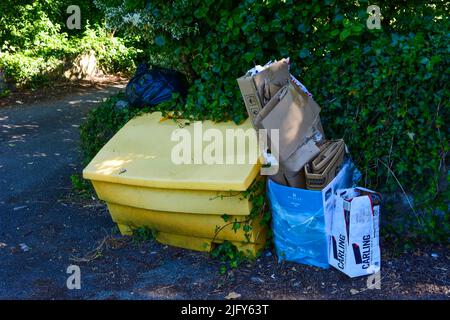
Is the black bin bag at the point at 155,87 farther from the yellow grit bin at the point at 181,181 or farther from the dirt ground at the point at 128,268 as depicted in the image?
the dirt ground at the point at 128,268

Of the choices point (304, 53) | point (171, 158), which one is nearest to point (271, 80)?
point (304, 53)

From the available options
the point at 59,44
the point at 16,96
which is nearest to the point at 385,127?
the point at 16,96

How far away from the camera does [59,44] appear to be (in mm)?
10430

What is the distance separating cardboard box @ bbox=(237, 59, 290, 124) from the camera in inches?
133

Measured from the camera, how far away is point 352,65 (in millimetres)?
3545

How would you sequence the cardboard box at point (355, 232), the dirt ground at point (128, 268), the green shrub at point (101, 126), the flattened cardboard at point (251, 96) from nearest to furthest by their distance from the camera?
the cardboard box at point (355, 232)
the dirt ground at point (128, 268)
the flattened cardboard at point (251, 96)
the green shrub at point (101, 126)

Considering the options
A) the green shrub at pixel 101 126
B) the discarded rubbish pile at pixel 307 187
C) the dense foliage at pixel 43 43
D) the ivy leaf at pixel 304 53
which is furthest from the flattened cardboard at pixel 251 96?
the dense foliage at pixel 43 43

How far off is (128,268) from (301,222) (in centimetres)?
123

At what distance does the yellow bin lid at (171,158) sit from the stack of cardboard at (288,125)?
19cm

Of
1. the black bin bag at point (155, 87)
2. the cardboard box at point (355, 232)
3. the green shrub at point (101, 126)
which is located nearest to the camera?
the cardboard box at point (355, 232)

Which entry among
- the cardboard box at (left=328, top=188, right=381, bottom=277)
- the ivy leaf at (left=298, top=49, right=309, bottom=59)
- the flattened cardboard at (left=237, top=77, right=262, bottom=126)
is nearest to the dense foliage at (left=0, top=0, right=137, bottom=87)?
the ivy leaf at (left=298, top=49, right=309, bottom=59)

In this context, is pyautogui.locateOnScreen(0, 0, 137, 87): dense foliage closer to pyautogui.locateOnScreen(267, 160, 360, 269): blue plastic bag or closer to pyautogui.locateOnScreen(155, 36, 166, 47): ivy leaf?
pyautogui.locateOnScreen(155, 36, 166, 47): ivy leaf

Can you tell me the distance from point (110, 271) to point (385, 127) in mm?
2094

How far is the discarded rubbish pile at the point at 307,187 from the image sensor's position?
3191 mm
